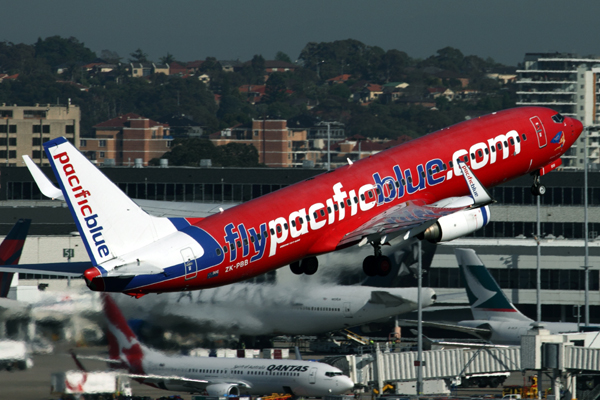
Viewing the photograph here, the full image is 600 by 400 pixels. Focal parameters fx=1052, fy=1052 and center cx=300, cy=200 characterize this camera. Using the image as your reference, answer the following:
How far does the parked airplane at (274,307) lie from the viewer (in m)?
61.5

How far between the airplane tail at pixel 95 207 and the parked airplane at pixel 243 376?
1845 cm

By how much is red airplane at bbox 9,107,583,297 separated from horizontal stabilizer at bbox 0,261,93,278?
18cm

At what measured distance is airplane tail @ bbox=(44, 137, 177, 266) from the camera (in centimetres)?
4166

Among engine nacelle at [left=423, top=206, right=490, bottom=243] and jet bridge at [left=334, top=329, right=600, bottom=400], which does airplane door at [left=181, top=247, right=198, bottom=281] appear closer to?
engine nacelle at [left=423, top=206, right=490, bottom=243]

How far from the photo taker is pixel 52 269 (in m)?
43.4

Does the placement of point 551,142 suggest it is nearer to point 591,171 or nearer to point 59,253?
point 59,253

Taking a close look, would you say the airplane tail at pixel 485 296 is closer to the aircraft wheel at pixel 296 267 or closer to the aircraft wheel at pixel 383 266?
the aircraft wheel at pixel 296 267

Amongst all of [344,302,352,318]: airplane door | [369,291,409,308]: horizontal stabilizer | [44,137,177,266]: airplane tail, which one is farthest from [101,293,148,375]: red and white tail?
[369,291,409,308]: horizontal stabilizer

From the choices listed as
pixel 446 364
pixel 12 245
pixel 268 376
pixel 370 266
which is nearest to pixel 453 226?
pixel 370 266

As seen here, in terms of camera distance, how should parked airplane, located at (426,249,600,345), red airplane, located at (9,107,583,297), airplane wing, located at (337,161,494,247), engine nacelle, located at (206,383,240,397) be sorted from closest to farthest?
red airplane, located at (9,107,583,297) → airplane wing, located at (337,161,494,247) → engine nacelle, located at (206,383,240,397) → parked airplane, located at (426,249,600,345)

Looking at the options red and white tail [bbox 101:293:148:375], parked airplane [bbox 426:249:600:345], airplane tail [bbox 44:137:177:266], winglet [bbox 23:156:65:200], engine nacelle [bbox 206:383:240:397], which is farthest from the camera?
parked airplane [bbox 426:249:600:345]

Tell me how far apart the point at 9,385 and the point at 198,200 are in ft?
257

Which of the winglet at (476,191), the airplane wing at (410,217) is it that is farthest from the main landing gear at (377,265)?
the winglet at (476,191)

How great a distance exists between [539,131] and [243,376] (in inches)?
924
